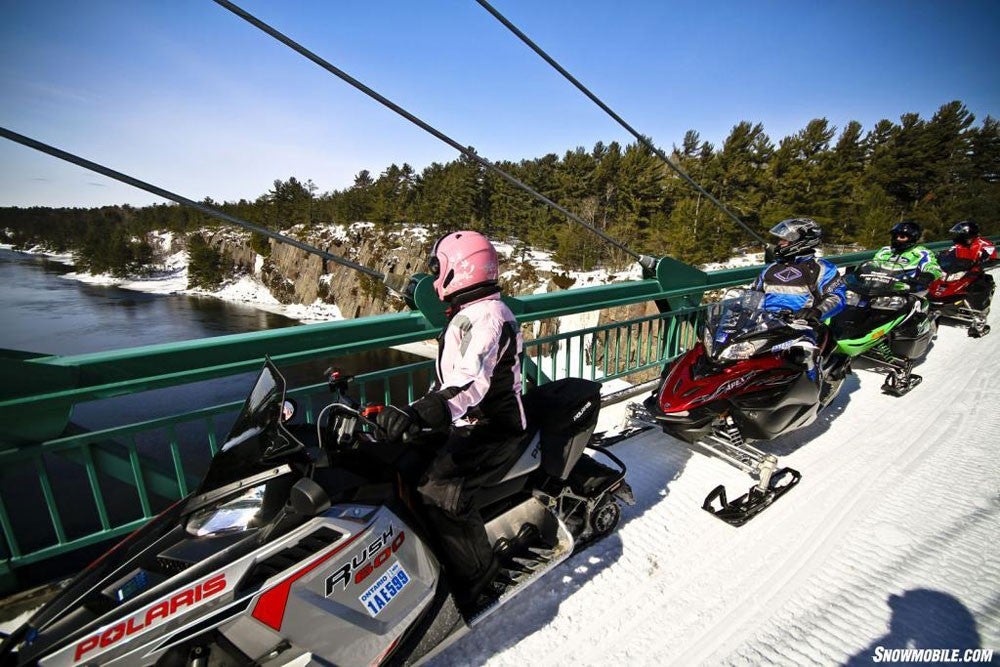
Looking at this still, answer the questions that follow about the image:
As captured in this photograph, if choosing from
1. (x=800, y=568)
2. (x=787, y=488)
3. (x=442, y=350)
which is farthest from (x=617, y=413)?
(x=442, y=350)

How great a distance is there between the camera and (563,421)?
2.23 m

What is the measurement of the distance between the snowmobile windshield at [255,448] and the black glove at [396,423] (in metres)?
0.28

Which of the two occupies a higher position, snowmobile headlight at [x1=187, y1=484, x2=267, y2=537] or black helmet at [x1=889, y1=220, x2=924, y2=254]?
black helmet at [x1=889, y1=220, x2=924, y2=254]

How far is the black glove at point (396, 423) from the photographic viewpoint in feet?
4.75

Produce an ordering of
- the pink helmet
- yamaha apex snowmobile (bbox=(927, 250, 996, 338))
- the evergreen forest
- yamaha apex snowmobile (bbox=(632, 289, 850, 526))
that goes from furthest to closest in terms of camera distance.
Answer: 1. the evergreen forest
2. yamaha apex snowmobile (bbox=(927, 250, 996, 338))
3. yamaha apex snowmobile (bbox=(632, 289, 850, 526))
4. the pink helmet

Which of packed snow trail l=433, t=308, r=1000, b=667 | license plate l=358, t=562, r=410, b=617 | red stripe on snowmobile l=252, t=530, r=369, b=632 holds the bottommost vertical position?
packed snow trail l=433, t=308, r=1000, b=667

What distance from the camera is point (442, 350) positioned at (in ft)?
6.70

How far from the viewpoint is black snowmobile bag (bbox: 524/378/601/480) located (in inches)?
87.0

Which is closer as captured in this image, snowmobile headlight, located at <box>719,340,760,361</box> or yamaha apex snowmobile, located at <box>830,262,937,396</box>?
snowmobile headlight, located at <box>719,340,760,361</box>

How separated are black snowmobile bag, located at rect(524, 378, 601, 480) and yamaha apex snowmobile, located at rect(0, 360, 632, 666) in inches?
27.9

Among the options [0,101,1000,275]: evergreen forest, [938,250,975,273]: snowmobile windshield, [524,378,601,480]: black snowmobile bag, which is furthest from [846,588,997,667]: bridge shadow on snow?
[0,101,1000,275]: evergreen forest

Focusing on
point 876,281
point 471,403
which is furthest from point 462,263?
point 876,281

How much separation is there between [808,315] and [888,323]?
90.0 inches

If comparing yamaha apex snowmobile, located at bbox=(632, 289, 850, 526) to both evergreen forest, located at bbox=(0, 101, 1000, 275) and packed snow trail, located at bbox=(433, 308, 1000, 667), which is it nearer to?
packed snow trail, located at bbox=(433, 308, 1000, 667)
